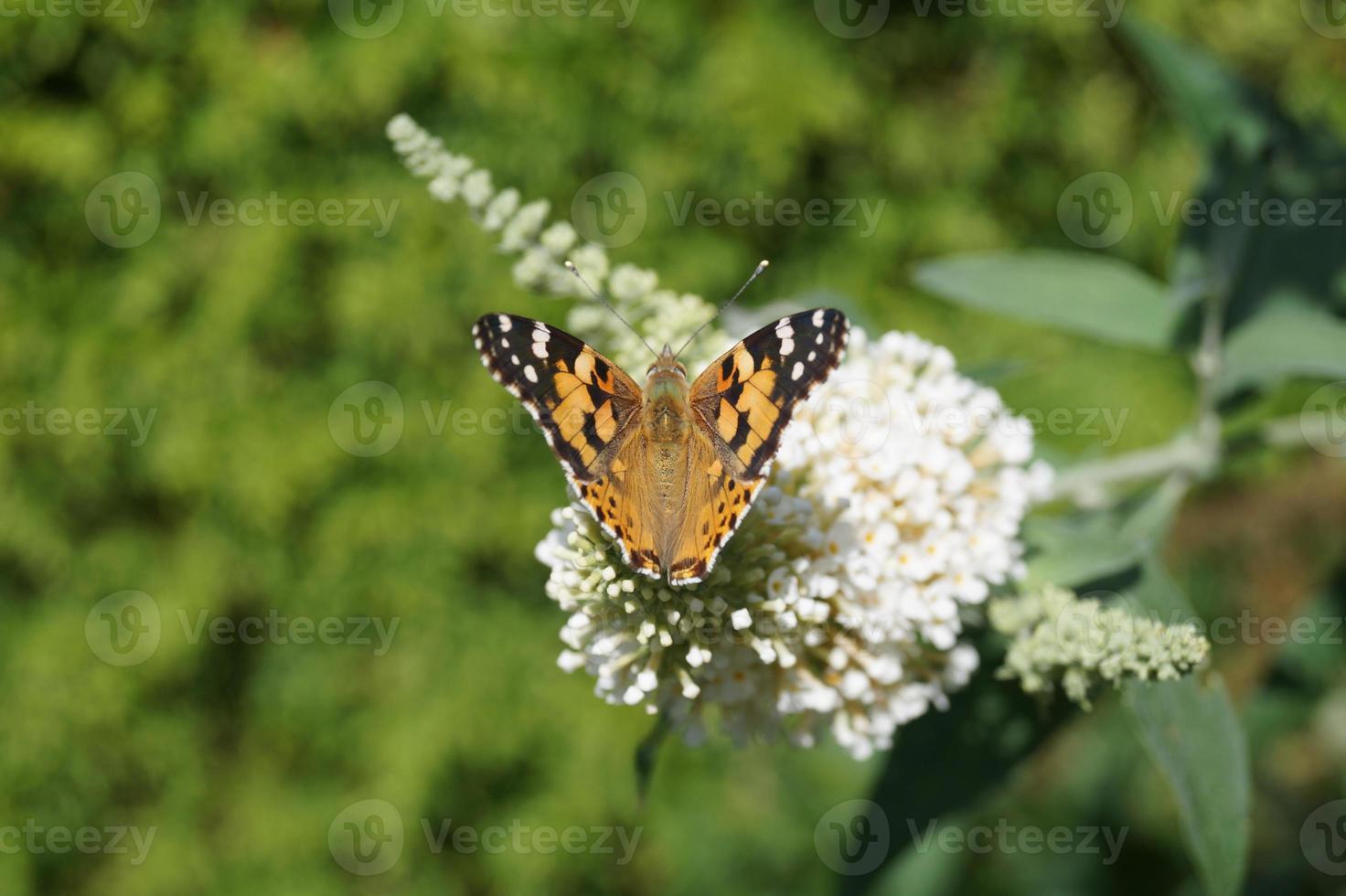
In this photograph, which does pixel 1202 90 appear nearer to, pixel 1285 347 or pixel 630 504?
pixel 1285 347

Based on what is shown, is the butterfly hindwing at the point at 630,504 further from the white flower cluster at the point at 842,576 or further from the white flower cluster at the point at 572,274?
the white flower cluster at the point at 572,274

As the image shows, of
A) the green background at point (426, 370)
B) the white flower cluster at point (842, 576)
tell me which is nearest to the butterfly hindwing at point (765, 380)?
the white flower cluster at point (842, 576)

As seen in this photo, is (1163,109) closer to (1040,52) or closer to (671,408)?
(1040,52)

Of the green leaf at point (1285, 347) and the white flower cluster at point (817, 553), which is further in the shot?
the green leaf at point (1285, 347)

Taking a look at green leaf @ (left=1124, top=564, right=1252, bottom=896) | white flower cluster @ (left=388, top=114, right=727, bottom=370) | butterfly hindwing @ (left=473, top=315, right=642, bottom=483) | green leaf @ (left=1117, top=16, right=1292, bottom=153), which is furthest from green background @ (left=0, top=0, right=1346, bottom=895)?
butterfly hindwing @ (left=473, top=315, right=642, bottom=483)

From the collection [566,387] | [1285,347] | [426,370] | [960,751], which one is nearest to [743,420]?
[566,387]

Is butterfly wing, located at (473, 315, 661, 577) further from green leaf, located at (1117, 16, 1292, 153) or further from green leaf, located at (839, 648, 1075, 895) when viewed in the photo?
green leaf, located at (1117, 16, 1292, 153)

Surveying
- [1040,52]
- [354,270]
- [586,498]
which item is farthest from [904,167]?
[586,498]
